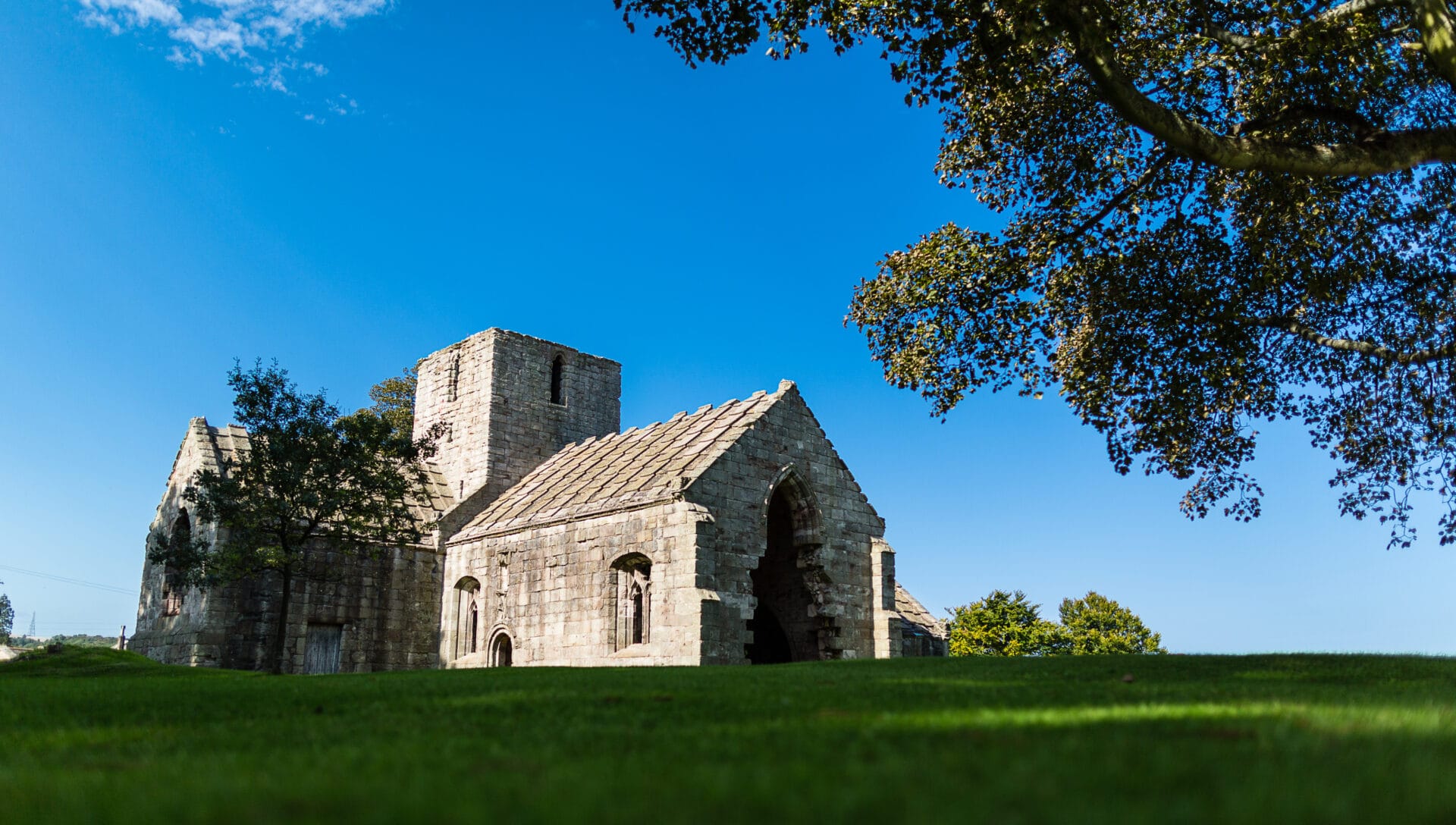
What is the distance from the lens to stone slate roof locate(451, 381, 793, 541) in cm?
2284

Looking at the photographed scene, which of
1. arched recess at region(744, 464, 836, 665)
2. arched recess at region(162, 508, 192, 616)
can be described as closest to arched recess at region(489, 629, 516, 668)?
arched recess at region(744, 464, 836, 665)

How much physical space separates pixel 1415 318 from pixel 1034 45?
25.0 feet

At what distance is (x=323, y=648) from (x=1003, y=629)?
70.2 feet

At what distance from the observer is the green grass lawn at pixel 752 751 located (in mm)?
3531

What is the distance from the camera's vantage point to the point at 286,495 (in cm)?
2442

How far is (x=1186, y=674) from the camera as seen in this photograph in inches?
379

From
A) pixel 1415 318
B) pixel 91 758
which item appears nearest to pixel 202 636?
pixel 91 758

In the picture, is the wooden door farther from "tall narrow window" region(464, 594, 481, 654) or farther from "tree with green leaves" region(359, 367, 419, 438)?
"tree with green leaves" region(359, 367, 419, 438)

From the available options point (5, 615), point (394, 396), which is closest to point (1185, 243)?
point (394, 396)

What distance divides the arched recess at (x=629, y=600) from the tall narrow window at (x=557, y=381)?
1252 centimetres

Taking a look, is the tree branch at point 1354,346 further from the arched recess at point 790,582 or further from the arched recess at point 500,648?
the arched recess at point 500,648

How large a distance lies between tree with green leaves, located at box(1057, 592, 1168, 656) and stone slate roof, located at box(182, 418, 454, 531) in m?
21.4

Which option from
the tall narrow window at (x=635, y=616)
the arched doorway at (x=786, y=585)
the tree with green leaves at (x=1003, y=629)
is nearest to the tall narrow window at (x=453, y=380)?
the arched doorway at (x=786, y=585)

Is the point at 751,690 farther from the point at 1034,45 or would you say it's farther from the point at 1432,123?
the point at 1432,123
